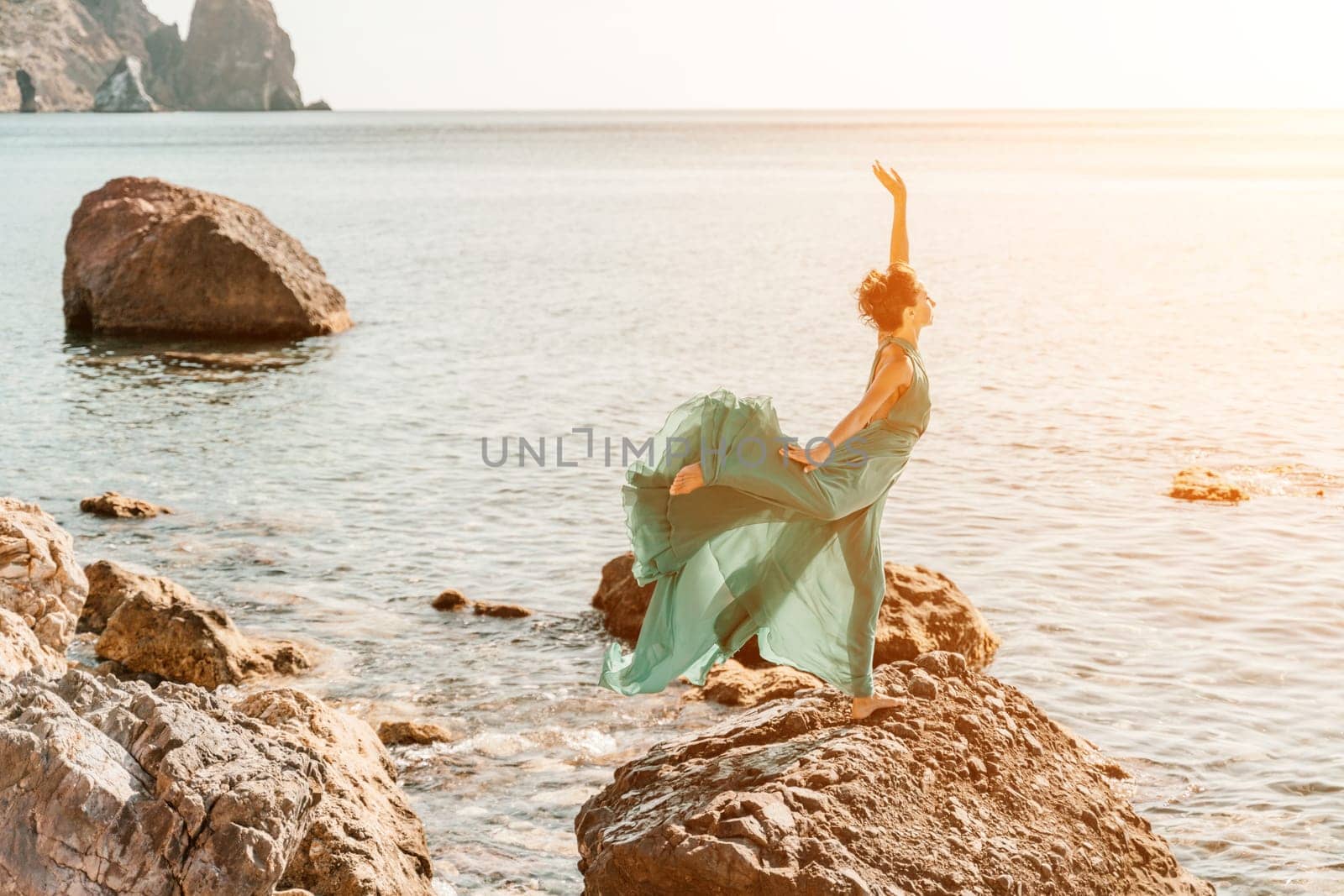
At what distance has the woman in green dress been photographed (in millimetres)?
6348

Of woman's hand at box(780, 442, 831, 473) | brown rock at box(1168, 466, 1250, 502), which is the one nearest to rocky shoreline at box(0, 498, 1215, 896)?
woman's hand at box(780, 442, 831, 473)

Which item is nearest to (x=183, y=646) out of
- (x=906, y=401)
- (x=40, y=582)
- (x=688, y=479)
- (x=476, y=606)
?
(x=40, y=582)

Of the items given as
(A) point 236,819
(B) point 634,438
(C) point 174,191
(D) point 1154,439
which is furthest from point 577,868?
(C) point 174,191

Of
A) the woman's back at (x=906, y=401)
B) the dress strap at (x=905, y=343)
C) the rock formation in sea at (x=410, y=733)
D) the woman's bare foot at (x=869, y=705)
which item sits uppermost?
the dress strap at (x=905, y=343)

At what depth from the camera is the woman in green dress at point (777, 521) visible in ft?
20.8

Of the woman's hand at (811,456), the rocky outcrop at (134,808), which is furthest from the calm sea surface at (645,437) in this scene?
the woman's hand at (811,456)

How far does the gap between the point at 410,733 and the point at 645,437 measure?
981 centimetres

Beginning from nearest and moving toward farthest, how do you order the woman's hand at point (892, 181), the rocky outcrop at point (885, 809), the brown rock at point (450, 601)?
the rocky outcrop at point (885, 809), the woman's hand at point (892, 181), the brown rock at point (450, 601)

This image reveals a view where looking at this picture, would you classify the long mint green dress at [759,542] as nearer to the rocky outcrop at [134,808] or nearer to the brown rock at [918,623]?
the rocky outcrop at [134,808]

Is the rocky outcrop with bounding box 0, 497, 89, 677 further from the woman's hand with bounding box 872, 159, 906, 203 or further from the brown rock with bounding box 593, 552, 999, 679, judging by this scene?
the woman's hand with bounding box 872, 159, 906, 203

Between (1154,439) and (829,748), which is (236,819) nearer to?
(829,748)

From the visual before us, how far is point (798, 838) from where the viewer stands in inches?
218

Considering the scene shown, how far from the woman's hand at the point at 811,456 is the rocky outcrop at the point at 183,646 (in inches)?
207

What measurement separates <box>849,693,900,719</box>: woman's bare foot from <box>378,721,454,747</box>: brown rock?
3.57 metres
